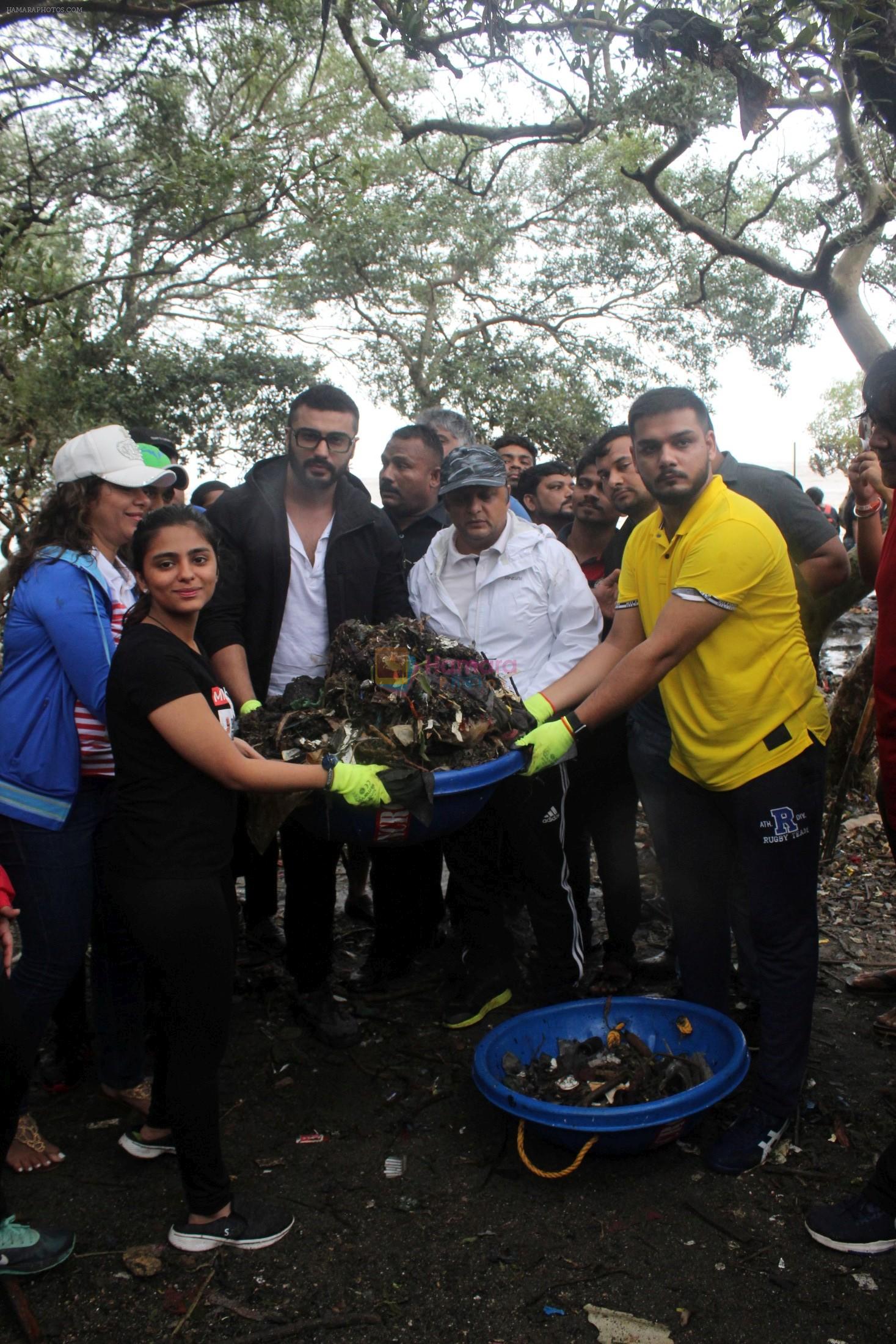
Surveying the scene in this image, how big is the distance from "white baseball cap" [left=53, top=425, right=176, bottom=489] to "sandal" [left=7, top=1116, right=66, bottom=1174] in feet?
6.62

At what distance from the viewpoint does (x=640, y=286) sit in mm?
19312

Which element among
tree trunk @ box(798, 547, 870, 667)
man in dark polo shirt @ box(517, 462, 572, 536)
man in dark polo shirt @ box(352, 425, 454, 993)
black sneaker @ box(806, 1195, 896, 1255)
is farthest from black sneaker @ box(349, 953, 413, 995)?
man in dark polo shirt @ box(517, 462, 572, 536)

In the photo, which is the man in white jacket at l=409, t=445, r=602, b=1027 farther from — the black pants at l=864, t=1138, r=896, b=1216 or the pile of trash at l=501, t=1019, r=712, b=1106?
the black pants at l=864, t=1138, r=896, b=1216

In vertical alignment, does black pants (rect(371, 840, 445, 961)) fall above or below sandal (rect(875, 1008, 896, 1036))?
above

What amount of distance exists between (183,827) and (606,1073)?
5.20 ft

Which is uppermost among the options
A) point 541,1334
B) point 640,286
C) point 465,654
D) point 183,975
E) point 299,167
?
point 640,286

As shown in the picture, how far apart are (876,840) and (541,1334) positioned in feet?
13.9

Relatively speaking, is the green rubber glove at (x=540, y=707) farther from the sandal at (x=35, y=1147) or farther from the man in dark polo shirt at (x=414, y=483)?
the sandal at (x=35, y=1147)

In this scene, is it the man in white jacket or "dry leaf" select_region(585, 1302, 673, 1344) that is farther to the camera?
the man in white jacket

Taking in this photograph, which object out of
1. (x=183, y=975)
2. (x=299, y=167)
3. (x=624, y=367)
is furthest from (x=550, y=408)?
(x=183, y=975)

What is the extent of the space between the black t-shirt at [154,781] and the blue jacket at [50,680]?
0.40m

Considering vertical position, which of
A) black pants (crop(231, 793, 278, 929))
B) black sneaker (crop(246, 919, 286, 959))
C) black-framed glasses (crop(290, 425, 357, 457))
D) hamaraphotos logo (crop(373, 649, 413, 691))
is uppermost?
black-framed glasses (crop(290, 425, 357, 457))

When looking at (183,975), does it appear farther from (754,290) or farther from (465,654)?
(754,290)

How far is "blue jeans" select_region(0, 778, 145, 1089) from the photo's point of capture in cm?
290
